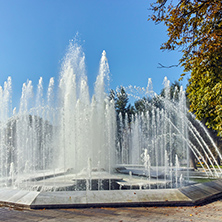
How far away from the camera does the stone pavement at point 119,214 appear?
5.49 meters

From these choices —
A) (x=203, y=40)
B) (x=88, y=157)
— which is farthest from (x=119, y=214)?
(x=88, y=157)

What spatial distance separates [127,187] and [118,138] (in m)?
25.5

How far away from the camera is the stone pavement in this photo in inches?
216

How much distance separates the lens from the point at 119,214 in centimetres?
586

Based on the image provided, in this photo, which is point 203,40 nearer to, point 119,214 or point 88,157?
point 119,214

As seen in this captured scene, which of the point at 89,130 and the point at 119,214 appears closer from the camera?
the point at 119,214

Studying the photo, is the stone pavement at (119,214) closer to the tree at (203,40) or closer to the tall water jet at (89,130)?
the tree at (203,40)

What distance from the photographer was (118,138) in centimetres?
3488

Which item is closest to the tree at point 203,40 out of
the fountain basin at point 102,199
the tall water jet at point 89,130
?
the fountain basin at point 102,199

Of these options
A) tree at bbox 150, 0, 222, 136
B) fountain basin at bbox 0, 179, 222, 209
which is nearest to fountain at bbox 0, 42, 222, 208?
fountain basin at bbox 0, 179, 222, 209

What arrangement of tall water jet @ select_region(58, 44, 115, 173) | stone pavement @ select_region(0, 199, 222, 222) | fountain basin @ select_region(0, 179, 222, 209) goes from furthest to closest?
1. tall water jet @ select_region(58, 44, 115, 173)
2. fountain basin @ select_region(0, 179, 222, 209)
3. stone pavement @ select_region(0, 199, 222, 222)

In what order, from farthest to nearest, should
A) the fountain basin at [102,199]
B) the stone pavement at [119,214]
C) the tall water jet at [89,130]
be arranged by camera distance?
the tall water jet at [89,130]
the fountain basin at [102,199]
the stone pavement at [119,214]

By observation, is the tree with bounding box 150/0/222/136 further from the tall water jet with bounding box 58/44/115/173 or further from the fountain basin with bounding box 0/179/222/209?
the tall water jet with bounding box 58/44/115/173

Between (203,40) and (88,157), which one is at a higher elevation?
(203,40)
